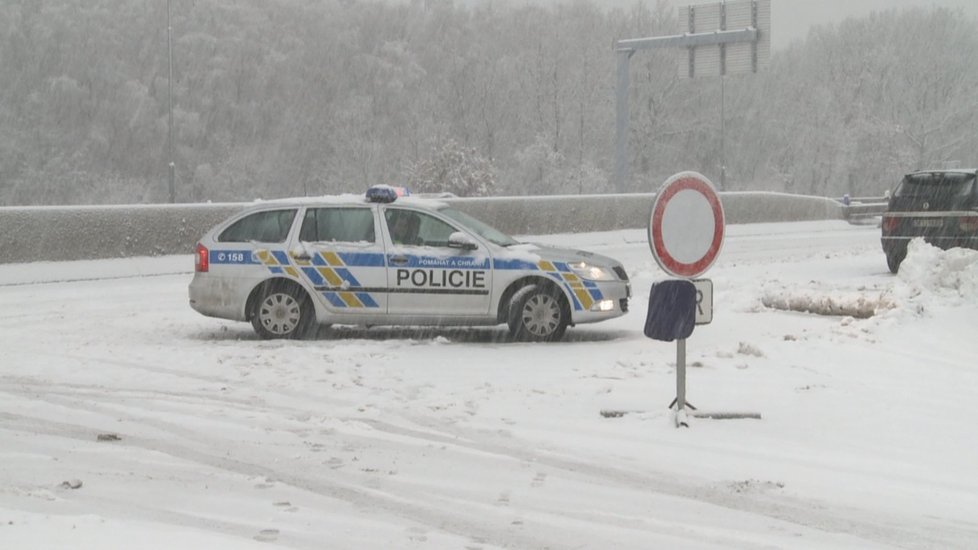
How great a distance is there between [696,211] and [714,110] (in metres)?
76.7

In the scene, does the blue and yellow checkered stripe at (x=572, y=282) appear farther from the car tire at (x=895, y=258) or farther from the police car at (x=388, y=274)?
the car tire at (x=895, y=258)

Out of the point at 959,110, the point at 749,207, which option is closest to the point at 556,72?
the point at 959,110

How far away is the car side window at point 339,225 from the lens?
12.4 meters

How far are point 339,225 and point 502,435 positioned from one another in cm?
532

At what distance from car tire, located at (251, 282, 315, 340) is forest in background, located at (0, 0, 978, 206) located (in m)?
61.1

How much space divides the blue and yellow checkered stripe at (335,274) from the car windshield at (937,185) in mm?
9865

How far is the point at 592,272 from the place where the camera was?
39.8 ft

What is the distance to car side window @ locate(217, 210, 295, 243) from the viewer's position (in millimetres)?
12531

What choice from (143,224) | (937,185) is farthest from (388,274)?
(143,224)

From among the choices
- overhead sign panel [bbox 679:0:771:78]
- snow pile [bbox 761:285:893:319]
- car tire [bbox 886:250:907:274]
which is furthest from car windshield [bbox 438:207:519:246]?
overhead sign panel [bbox 679:0:771:78]

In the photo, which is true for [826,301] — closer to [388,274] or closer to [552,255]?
[552,255]

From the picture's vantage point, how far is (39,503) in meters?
5.93

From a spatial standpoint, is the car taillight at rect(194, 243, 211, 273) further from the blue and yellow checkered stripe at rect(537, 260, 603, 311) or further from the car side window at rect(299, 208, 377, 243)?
the blue and yellow checkered stripe at rect(537, 260, 603, 311)

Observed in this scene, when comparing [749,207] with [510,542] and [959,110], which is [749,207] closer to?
[510,542]
